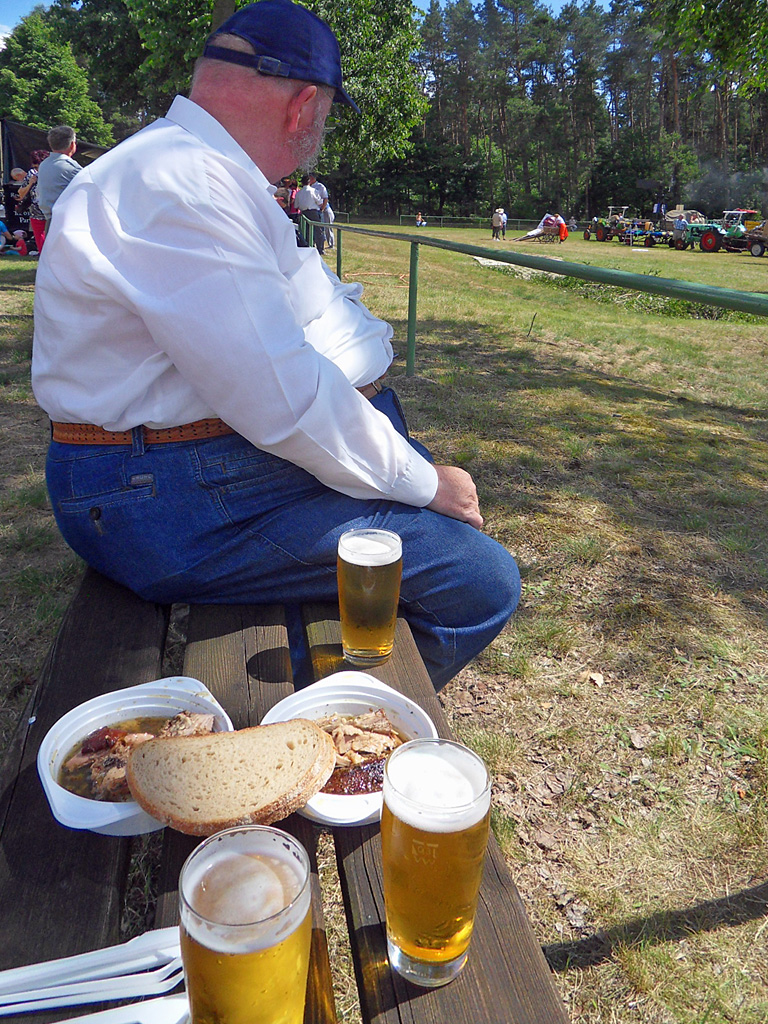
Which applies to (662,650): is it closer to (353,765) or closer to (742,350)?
(353,765)

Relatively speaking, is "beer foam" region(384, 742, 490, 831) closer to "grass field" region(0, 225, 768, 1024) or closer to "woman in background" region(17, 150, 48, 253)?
"grass field" region(0, 225, 768, 1024)

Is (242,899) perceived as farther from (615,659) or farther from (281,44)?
(615,659)

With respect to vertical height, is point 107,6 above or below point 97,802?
above

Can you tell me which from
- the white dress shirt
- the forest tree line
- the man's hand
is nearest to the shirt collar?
the white dress shirt

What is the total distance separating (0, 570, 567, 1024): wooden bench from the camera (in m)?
0.83

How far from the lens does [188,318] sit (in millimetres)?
1410

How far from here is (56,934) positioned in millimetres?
891

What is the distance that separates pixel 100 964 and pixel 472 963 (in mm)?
430

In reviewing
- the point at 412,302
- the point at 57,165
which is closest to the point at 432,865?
the point at 412,302

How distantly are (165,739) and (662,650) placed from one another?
2.30 metres

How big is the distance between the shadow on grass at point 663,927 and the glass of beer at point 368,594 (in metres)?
0.91

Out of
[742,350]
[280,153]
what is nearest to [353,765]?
[280,153]

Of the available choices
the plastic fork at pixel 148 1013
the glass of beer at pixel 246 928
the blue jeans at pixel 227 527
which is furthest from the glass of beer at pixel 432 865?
the blue jeans at pixel 227 527

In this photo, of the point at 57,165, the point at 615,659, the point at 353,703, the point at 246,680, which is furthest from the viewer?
the point at 57,165
